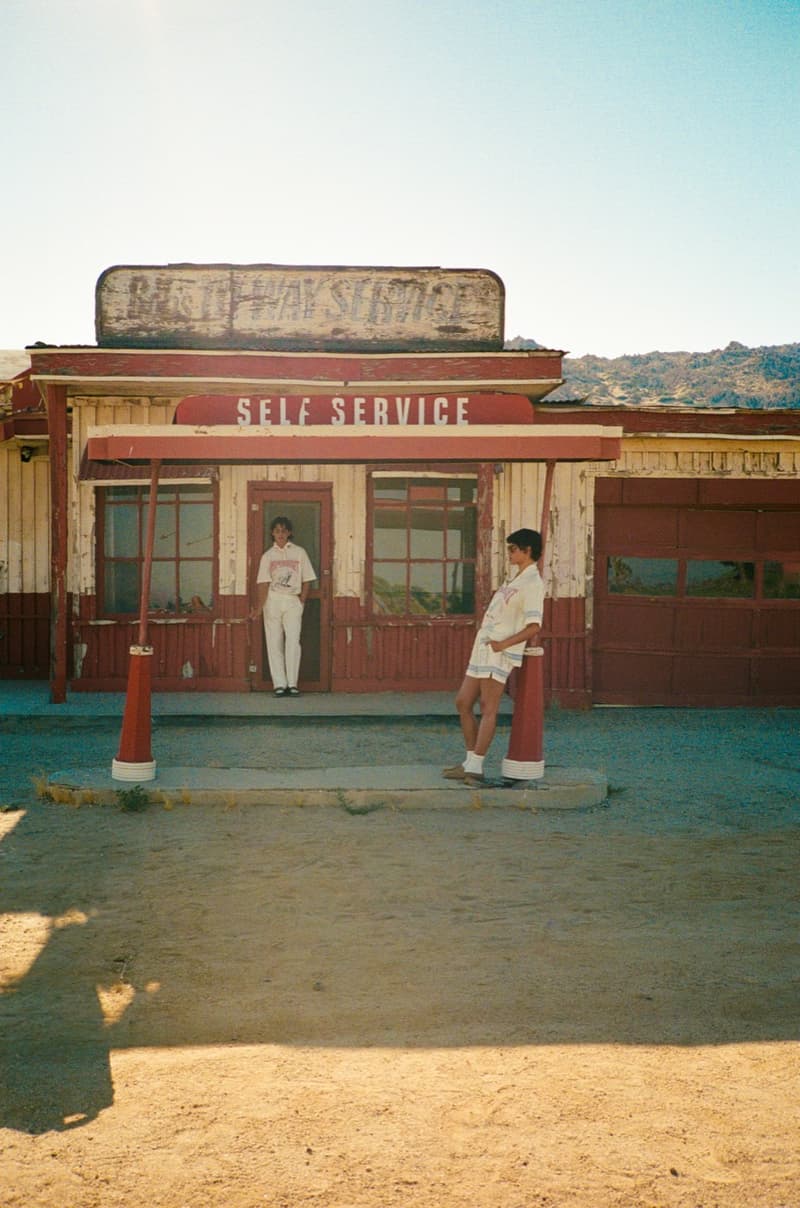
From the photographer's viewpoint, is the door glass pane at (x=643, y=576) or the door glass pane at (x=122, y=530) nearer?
the door glass pane at (x=122, y=530)

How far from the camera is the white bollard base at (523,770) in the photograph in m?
7.86

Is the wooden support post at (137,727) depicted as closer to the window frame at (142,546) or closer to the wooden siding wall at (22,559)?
the window frame at (142,546)

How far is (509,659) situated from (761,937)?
2944 millimetres

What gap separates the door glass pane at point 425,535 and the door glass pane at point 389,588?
0.27 metres

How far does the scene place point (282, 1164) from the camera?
10.2ft

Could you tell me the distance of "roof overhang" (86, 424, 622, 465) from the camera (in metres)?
7.86

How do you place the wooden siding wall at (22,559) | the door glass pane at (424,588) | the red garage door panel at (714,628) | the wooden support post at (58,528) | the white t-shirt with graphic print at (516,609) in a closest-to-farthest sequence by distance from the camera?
the white t-shirt with graphic print at (516,609), the wooden support post at (58,528), the door glass pane at (424,588), the red garage door panel at (714,628), the wooden siding wall at (22,559)

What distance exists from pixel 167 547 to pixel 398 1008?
350 inches

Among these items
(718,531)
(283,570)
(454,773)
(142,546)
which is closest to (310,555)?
(283,570)

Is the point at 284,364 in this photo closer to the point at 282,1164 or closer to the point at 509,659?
the point at 509,659

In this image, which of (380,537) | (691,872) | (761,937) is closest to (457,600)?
(380,537)

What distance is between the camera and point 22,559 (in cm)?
1403

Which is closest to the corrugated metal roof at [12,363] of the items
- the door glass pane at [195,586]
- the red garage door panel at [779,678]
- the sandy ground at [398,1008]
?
the door glass pane at [195,586]

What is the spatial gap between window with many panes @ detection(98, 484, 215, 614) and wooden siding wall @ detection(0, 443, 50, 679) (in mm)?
1897
